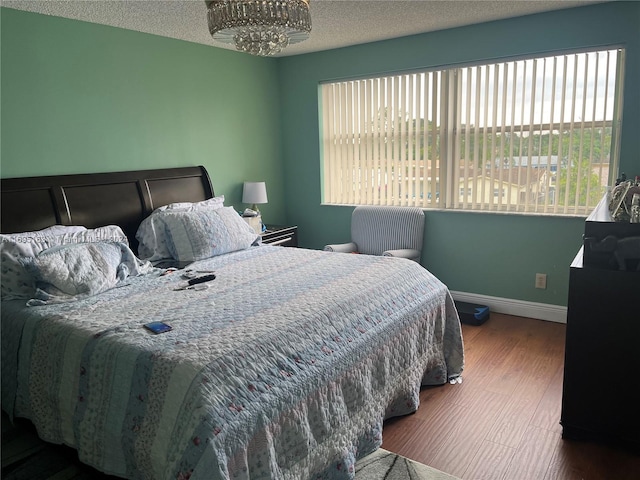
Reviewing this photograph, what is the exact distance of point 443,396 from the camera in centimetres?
281

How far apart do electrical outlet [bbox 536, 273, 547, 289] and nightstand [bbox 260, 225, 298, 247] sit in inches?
86.2

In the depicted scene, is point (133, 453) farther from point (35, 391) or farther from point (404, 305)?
point (404, 305)

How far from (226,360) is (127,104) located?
Answer: 8.50ft

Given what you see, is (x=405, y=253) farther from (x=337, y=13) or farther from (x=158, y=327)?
(x=158, y=327)

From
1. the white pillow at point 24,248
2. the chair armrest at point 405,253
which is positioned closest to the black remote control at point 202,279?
the white pillow at point 24,248

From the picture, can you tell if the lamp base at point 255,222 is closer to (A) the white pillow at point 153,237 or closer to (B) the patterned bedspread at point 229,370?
(A) the white pillow at point 153,237

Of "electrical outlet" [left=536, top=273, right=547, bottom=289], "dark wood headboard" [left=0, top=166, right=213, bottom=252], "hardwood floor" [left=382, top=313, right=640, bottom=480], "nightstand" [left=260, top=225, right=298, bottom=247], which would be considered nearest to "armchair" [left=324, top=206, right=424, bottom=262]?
"nightstand" [left=260, top=225, right=298, bottom=247]

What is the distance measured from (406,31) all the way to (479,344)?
2.56m

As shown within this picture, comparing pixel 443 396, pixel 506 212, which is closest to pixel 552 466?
pixel 443 396

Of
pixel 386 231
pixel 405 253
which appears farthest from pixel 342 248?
pixel 405 253

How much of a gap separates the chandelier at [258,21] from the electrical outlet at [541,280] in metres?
2.73

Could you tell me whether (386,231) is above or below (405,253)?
above

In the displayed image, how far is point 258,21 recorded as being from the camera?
2092 mm

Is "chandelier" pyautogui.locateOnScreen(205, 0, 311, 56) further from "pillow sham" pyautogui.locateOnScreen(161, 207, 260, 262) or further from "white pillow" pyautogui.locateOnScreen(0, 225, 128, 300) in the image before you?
"white pillow" pyautogui.locateOnScreen(0, 225, 128, 300)
